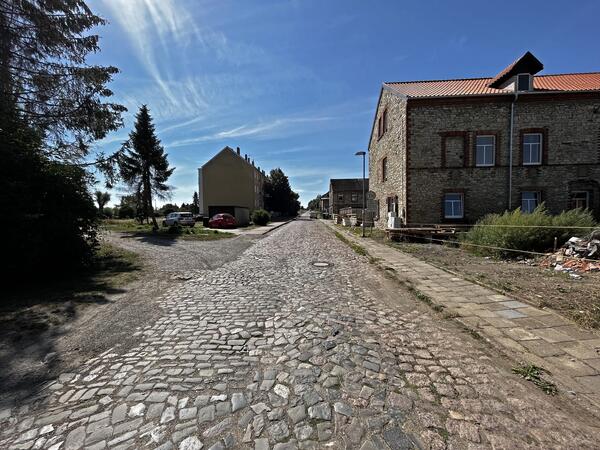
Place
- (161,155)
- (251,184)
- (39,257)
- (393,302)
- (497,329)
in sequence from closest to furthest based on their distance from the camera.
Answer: (497,329) < (393,302) < (39,257) < (161,155) < (251,184)

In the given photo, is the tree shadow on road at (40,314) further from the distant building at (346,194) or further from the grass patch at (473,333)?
the distant building at (346,194)

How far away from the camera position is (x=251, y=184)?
4856 centimetres

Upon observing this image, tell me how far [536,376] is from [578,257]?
28.4ft

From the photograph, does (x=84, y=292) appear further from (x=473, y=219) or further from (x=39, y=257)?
(x=473, y=219)

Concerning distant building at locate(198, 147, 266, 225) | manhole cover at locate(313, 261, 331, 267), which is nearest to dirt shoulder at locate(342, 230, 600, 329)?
manhole cover at locate(313, 261, 331, 267)

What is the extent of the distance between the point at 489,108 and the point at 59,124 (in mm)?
22618

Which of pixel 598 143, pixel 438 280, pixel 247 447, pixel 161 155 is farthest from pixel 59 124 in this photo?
pixel 598 143

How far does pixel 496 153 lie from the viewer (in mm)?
18469

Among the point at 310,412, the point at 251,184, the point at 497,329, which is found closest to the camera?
the point at 310,412

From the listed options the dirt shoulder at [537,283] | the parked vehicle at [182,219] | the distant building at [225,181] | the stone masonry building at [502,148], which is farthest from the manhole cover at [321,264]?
the distant building at [225,181]

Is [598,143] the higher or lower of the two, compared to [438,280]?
higher

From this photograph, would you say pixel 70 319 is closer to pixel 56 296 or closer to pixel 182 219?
pixel 56 296

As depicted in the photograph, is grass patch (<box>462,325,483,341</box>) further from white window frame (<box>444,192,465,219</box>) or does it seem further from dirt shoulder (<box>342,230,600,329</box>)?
white window frame (<box>444,192,465,219</box>)

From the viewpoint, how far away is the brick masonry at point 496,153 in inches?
706
